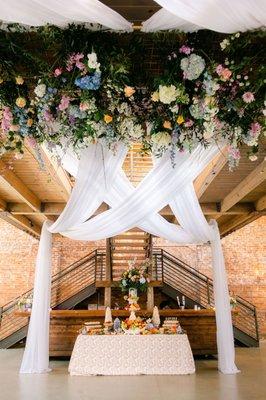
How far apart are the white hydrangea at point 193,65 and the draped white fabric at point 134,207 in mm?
1297

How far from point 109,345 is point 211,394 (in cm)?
229

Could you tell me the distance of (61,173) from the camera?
257 inches

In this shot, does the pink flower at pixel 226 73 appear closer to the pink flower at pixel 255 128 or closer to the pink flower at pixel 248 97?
the pink flower at pixel 248 97

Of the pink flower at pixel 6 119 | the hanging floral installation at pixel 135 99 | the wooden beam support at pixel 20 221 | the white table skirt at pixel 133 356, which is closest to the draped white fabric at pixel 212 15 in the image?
the hanging floral installation at pixel 135 99

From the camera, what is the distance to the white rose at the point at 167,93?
101 inches

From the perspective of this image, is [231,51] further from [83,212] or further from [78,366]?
[78,366]

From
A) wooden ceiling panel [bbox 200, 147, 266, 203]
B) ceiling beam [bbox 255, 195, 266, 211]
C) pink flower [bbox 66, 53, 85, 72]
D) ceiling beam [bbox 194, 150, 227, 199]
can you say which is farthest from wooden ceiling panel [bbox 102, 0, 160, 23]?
ceiling beam [bbox 255, 195, 266, 211]

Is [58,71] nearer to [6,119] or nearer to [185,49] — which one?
[6,119]

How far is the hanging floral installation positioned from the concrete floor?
12.0 ft

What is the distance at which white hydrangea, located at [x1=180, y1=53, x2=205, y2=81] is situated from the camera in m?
2.50

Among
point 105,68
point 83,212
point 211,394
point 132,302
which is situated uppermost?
point 105,68

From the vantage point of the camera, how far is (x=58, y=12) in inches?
84.7

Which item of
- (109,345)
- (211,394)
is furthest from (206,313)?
(211,394)

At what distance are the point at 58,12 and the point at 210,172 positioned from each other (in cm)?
430
